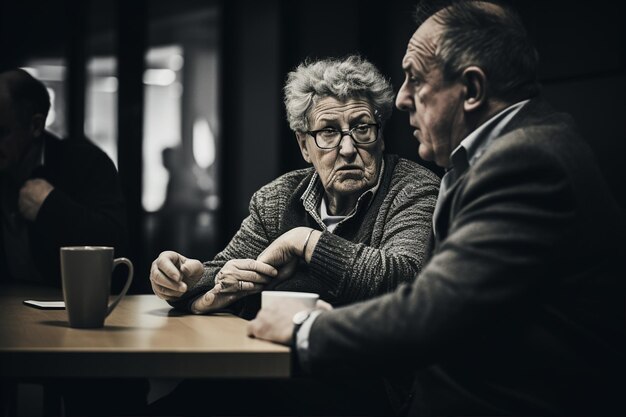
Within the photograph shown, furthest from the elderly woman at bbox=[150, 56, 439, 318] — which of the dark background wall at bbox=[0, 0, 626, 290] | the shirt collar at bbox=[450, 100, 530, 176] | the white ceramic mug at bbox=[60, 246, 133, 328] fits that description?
the dark background wall at bbox=[0, 0, 626, 290]

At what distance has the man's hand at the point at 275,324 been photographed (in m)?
1.36

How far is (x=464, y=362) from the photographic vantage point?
4.19 feet

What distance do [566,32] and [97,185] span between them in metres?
1.67

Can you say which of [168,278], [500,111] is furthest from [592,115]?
[168,278]

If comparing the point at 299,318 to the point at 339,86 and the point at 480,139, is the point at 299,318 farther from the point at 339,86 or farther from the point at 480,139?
the point at 339,86

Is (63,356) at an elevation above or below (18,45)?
below

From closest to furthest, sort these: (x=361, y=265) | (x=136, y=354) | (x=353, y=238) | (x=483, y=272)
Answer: (x=483, y=272) → (x=136, y=354) → (x=361, y=265) → (x=353, y=238)

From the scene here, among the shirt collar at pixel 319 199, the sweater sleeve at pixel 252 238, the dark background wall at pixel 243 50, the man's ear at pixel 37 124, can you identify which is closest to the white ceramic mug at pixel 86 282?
the sweater sleeve at pixel 252 238

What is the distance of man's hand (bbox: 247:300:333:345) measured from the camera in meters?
1.36

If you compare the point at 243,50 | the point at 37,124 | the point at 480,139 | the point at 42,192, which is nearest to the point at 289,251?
the point at 480,139

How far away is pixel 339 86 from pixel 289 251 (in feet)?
2.17

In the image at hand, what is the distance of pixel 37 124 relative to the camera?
114 inches

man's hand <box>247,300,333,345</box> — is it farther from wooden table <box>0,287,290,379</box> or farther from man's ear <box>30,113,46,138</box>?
man's ear <box>30,113,46,138</box>

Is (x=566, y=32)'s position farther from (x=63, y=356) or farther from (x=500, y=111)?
(x=63, y=356)
